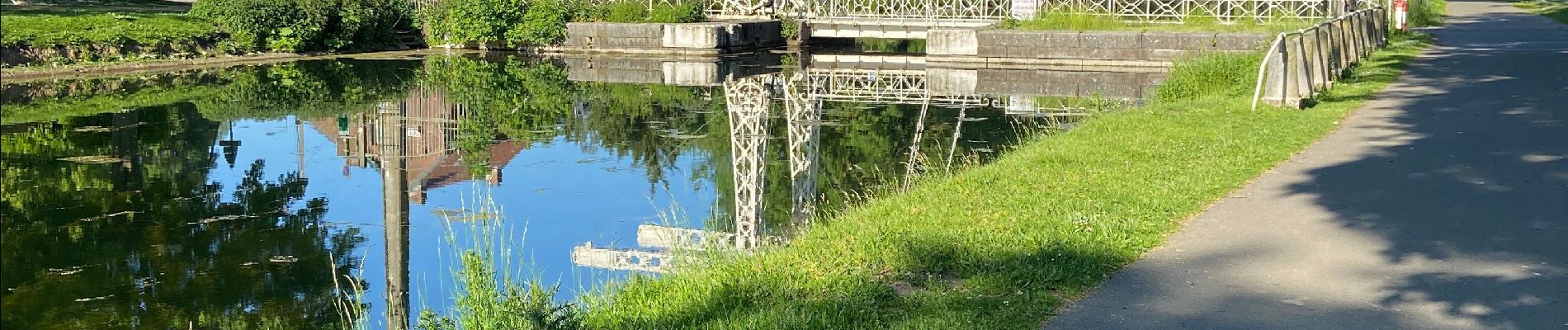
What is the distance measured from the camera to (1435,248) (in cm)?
788

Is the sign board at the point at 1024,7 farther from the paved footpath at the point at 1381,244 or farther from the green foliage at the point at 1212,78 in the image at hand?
the paved footpath at the point at 1381,244

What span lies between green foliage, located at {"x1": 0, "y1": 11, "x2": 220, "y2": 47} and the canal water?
1.56 metres

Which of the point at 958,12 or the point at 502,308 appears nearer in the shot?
the point at 502,308

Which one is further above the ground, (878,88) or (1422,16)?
(1422,16)

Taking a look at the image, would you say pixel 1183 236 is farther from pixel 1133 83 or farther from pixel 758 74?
pixel 758 74

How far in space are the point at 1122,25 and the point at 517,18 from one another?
13.5 meters

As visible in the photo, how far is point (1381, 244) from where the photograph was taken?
8.01 metres

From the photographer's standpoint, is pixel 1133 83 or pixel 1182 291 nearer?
pixel 1182 291

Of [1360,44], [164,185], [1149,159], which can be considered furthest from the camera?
[1360,44]

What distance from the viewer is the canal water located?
29.7 ft

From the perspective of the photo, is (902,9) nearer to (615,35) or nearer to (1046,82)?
(615,35)

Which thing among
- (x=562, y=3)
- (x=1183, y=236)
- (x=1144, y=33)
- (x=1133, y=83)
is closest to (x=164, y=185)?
(x=1183, y=236)

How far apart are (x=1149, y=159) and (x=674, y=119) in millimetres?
9266

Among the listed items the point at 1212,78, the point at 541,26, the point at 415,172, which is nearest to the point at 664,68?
the point at 541,26
